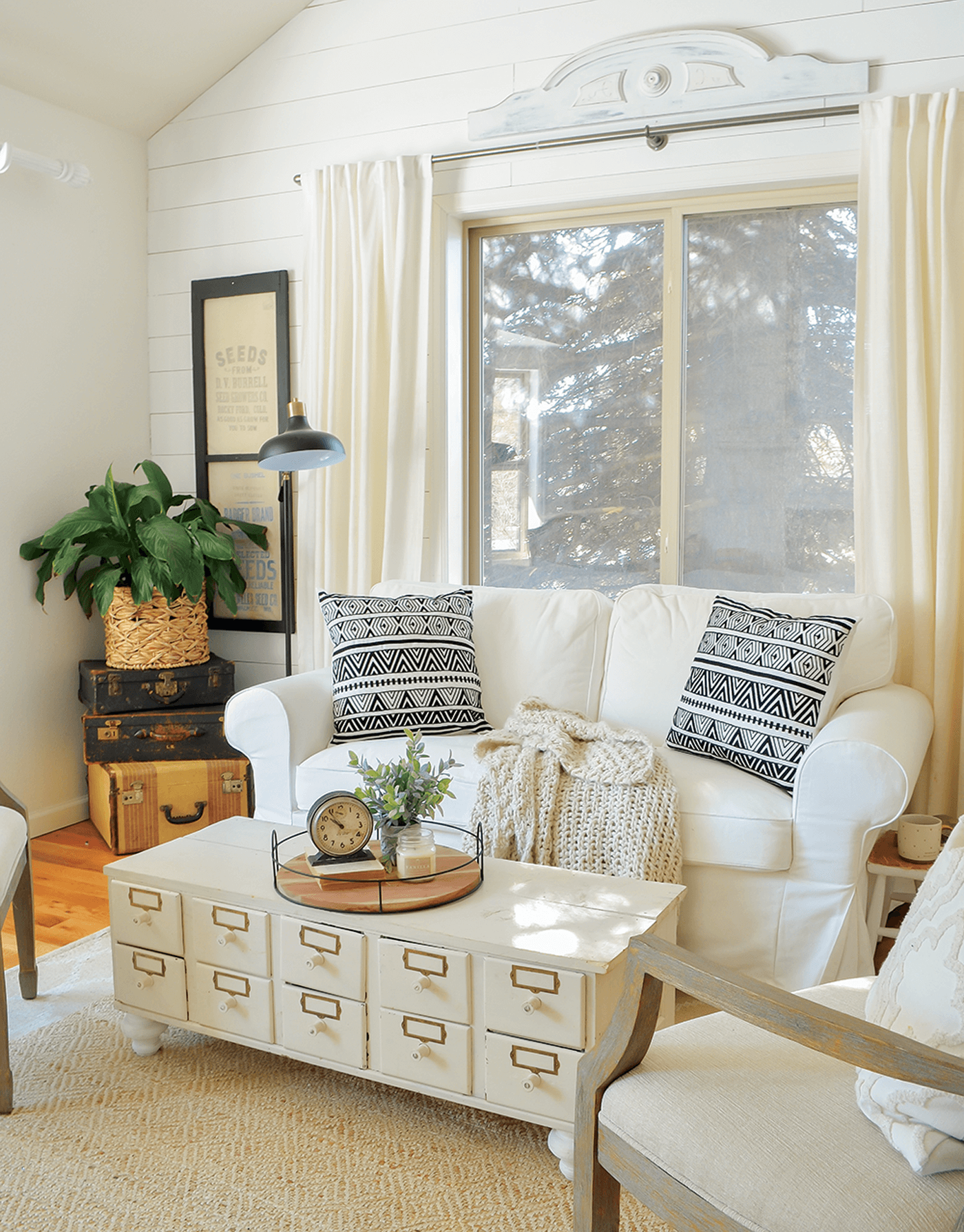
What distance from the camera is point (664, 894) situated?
1938 mm

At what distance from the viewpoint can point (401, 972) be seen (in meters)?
1.83

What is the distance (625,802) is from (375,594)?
1308mm

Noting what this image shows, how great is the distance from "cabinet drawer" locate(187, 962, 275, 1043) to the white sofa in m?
0.72

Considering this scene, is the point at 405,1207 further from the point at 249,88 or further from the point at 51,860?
the point at 249,88

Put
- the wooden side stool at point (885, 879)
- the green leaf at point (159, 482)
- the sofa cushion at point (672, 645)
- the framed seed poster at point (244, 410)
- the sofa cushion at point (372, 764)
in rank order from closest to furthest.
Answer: the wooden side stool at point (885, 879)
the sofa cushion at point (372, 764)
the sofa cushion at point (672, 645)
the green leaf at point (159, 482)
the framed seed poster at point (244, 410)

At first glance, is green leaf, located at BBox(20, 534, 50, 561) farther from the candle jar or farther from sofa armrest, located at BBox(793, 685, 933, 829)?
sofa armrest, located at BBox(793, 685, 933, 829)

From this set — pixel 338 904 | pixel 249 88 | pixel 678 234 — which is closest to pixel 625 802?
pixel 338 904

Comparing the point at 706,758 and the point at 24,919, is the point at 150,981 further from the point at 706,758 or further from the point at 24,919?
the point at 706,758

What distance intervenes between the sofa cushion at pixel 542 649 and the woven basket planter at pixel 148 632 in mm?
1121

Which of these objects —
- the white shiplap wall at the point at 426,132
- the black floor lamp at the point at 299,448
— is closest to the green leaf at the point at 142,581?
the black floor lamp at the point at 299,448

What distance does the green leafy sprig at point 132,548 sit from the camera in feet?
11.3

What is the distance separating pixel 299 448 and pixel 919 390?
1.81 m

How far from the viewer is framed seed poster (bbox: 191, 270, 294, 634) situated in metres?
3.85

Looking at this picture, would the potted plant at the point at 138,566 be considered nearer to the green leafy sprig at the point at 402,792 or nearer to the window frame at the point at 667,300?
the window frame at the point at 667,300
